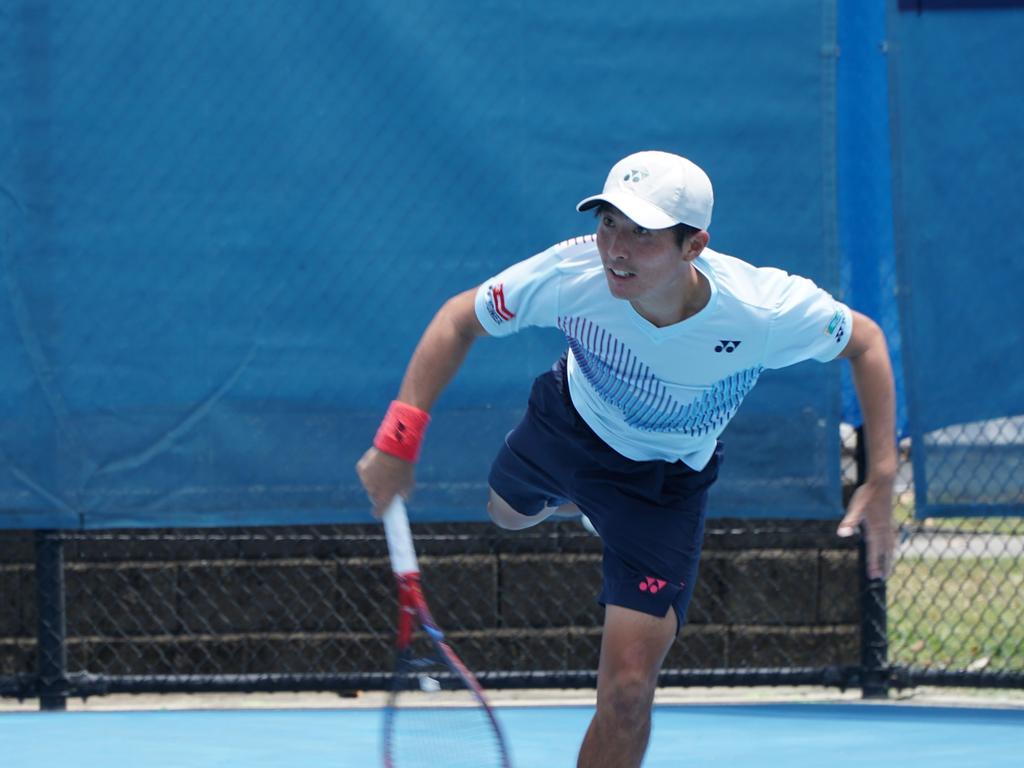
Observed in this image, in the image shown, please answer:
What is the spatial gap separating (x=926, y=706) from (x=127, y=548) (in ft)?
9.19

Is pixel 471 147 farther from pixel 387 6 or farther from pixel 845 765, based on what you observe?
pixel 845 765

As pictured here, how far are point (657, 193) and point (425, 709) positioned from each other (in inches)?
55.0

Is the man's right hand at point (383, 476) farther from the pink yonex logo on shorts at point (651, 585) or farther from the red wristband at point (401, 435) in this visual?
the pink yonex logo on shorts at point (651, 585)

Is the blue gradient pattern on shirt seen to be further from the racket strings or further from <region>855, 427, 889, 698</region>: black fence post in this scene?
<region>855, 427, 889, 698</region>: black fence post

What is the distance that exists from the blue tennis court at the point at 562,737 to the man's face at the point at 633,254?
1.75 m

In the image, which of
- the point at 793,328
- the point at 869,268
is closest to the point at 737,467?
the point at 869,268

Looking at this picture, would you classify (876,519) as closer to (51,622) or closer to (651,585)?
(651,585)

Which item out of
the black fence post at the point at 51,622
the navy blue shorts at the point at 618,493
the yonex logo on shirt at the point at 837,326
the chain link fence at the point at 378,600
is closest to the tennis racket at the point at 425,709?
the navy blue shorts at the point at 618,493

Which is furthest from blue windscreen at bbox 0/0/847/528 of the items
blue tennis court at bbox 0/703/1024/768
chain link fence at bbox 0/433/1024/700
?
blue tennis court at bbox 0/703/1024/768

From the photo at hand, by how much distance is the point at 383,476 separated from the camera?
3611mm

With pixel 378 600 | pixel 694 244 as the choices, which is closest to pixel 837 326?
pixel 694 244

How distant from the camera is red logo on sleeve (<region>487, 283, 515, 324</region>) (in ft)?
12.2

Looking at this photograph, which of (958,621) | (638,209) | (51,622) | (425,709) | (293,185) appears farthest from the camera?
(958,621)

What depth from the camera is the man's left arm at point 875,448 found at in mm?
3682
